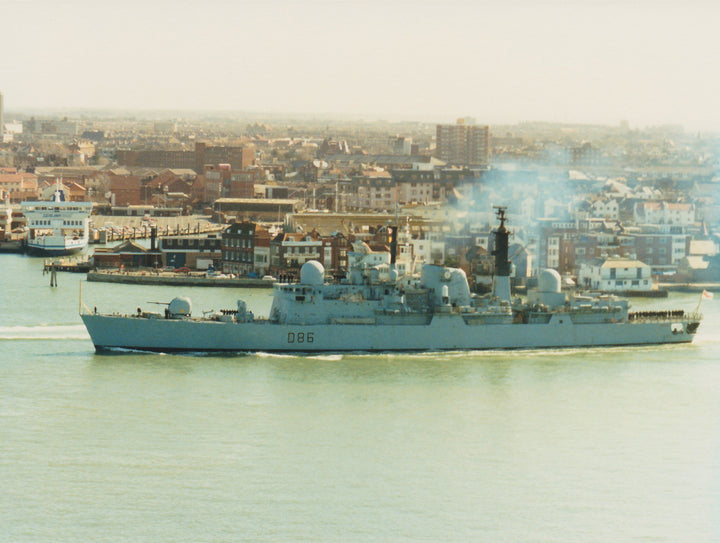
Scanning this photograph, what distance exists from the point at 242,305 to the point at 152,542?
610 cm

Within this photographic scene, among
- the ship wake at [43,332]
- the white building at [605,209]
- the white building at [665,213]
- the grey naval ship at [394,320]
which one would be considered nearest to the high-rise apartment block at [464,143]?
the white building at [605,209]

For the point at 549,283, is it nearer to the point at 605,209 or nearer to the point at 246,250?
the point at 246,250

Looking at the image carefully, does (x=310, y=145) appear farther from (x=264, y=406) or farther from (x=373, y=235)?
(x=264, y=406)

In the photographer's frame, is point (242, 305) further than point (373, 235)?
No

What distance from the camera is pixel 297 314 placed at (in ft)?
47.3

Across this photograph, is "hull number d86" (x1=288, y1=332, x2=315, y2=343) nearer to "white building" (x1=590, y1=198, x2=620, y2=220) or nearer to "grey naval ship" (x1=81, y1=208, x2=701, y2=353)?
"grey naval ship" (x1=81, y1=208, x2=701, y2=353)

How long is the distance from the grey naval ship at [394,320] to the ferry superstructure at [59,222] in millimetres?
13552

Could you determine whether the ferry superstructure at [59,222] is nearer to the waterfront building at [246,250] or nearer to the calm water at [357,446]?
the waterfront building at [246,250]

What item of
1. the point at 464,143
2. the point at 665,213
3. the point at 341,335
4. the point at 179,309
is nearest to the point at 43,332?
the point at 179,309

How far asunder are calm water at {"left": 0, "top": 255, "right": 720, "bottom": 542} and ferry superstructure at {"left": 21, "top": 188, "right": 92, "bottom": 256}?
13303 mm

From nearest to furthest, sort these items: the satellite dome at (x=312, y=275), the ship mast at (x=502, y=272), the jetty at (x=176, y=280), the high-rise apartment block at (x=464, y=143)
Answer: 1. the satellite dome at (x=312, y=275)
2. the ship mast at (x=502, y=272)
3. the jetty at (x=176, y=280)
4. the high-rise apartment block at (x=464, y=143)

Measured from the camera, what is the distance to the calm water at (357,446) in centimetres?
866

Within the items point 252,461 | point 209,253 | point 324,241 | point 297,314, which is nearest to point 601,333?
point 297,314

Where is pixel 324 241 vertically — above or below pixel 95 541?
above
